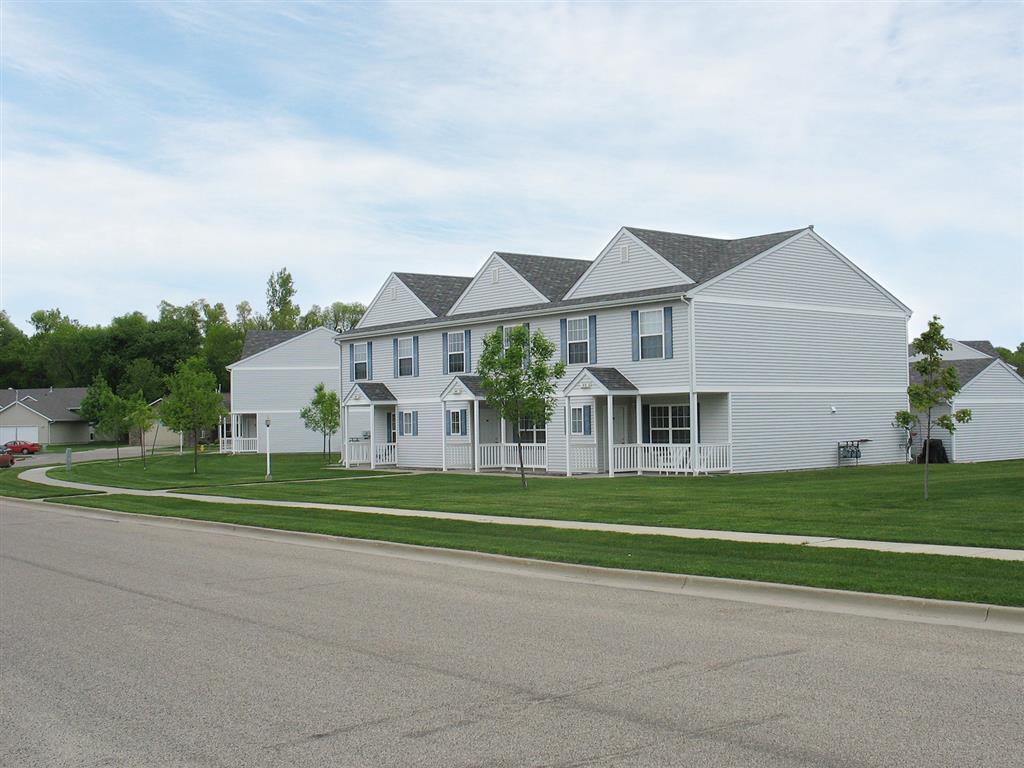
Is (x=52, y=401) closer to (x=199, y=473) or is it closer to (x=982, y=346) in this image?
(x=199, y=473)

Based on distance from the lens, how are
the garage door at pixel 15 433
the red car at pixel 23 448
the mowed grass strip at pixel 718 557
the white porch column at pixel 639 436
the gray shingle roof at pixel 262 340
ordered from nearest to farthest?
1. the mowed grass strip at pixel 718 557
2. the white porch column at pixel 639 436
3. the gray shingle roof at pixel 262 340
4. the red car at pixel 23 448
5. the garage door at pixel 15 433

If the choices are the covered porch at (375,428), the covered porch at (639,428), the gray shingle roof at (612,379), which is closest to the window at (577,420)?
the covered porch at (639,428)

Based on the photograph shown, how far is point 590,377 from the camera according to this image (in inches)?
1347

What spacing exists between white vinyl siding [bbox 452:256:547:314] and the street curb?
2117 centimetres

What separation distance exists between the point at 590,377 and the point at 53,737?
91.7ft

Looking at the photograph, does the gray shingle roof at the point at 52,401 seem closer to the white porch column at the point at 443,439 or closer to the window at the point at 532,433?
the white porch column at the point at 443,439

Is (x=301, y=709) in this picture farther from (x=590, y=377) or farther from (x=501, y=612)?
(x=590, y=377)

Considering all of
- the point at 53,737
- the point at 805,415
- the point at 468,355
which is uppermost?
the point at 468,355

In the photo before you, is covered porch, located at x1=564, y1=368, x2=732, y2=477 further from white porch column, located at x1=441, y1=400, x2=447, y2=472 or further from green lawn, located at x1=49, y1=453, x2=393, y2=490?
green lawn, located at x1=49, y1=453, x2=393, y2=490

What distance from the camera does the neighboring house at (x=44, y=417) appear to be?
93.8 metres

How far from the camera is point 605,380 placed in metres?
34.2

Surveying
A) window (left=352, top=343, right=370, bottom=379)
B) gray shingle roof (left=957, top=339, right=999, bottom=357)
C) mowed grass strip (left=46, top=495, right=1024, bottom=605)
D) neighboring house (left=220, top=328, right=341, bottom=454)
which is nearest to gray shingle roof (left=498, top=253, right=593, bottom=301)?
window (left=352, top=343, right=370, bottom=379)

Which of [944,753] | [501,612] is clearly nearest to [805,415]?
[501,612]

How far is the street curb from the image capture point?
10.4m
